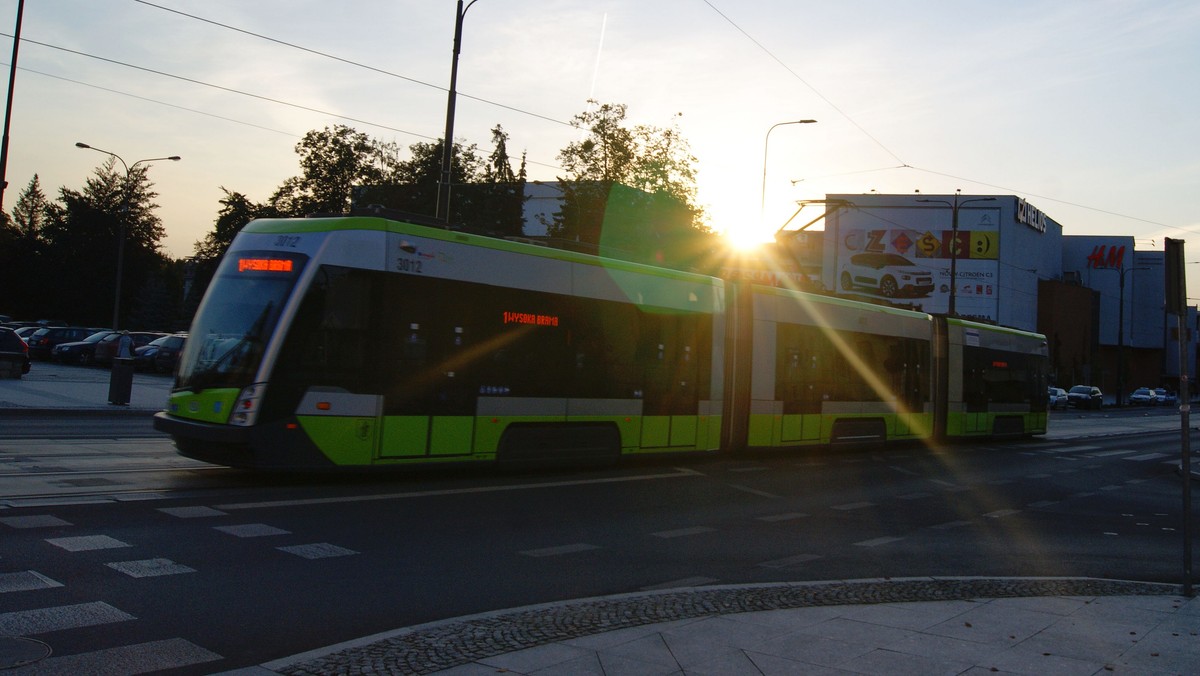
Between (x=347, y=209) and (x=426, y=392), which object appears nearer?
(x=426, y=392)

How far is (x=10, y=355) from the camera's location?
2898 centimetres

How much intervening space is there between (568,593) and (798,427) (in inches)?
494

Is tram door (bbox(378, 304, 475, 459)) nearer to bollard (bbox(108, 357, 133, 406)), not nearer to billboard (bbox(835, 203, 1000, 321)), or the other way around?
bollard (bbox(108, 357, 133, 406))

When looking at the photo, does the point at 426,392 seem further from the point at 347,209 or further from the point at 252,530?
→ the point at 347,209

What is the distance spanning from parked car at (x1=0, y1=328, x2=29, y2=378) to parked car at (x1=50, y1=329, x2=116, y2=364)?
499 inches

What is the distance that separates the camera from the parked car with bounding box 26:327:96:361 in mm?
44781

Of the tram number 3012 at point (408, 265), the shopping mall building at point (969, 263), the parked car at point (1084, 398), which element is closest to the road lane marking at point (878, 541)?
the tram number 3012 at point (408, 265)

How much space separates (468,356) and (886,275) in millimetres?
71651

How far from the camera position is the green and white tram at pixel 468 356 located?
11.1m

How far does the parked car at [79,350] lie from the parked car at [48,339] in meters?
1.38

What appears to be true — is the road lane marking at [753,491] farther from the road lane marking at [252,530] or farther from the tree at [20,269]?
the tree at [20,269]

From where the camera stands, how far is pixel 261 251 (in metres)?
11.8

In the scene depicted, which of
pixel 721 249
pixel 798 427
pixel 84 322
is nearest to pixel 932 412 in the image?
pixel 798 427

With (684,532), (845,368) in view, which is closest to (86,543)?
(684,532)
